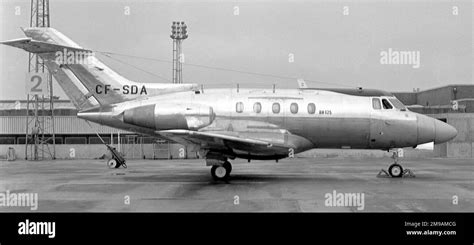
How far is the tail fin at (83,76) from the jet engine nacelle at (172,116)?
1.45 meters

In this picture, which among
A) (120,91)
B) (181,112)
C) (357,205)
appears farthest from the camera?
(120,91)

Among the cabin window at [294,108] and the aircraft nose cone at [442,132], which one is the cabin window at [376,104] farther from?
the cabin window at [294,108]

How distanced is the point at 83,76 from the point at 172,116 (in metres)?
4.62

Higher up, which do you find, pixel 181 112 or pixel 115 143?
→ pixel 181 112

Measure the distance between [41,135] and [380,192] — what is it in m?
32.9

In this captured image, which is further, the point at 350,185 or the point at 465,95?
the point at 465,95

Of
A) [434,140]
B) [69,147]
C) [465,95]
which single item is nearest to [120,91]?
[434,140]

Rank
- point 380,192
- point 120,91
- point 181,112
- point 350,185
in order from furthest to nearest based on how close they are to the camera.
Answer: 1. point 120,91
2. point 181,112
3. point 350,185
4. point 380,192

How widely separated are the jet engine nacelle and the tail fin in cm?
145

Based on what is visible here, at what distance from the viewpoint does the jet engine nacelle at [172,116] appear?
57.0 ft

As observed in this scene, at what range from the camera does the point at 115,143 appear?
39500 mm

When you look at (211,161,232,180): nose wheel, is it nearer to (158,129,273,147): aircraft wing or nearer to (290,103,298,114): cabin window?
(158,129,273,147): aircraft wing

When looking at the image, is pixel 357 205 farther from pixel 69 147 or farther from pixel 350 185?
pixel 69 147

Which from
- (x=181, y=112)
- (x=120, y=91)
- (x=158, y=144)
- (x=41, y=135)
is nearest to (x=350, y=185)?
(x=181, y=112)
